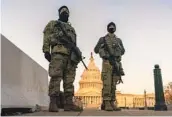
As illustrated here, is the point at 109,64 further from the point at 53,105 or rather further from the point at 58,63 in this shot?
the point at 53,105

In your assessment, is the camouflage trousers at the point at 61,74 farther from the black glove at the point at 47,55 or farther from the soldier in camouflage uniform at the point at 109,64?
the soldier in camouflage uniform at the point at 109,64

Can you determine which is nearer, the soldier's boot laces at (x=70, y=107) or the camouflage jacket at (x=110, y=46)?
the soldier's boot laces at (x=70, y=107)

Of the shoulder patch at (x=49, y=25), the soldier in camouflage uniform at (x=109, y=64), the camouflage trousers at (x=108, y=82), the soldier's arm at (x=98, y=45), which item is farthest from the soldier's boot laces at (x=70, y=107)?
the soldier's arm at (x=98, y=45)

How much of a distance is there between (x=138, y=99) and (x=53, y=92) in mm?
109799

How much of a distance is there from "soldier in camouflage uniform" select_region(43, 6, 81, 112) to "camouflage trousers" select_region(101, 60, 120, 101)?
0.86 metres

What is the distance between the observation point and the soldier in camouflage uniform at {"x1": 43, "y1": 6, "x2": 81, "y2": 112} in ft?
15.5

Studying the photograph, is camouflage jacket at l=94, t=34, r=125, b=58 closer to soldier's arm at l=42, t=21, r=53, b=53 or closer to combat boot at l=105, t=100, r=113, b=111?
combat boot at l=105, t=100, r=113, b=111

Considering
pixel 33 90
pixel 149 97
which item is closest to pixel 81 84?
pixel 149 97

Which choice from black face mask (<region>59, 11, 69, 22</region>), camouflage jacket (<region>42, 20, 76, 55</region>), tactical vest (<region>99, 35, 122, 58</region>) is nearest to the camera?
camouflage jacket (<region>42, 20, 76, 55</region>)

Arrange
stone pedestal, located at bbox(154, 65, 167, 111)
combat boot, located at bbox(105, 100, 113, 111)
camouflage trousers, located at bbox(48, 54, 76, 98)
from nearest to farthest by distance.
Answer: camouflage trousers, located at bbox(48, 54, 76, 98)
combat boot, located at bbox(105, 100, 113, 111)
stone pedestal, located at bbox(154, 65, 167, 111)

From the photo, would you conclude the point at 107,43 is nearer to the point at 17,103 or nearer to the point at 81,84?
the point at 17,103

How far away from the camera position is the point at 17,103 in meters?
5.48

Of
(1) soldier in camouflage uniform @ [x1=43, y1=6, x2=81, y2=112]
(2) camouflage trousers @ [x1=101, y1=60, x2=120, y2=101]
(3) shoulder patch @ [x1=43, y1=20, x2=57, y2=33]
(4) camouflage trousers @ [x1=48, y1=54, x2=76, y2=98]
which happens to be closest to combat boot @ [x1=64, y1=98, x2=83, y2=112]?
(1) soldier in camouflage uniform @ [x1=43, y1=6, x2=81, y2=112]

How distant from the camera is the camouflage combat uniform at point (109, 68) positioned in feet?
18.5
